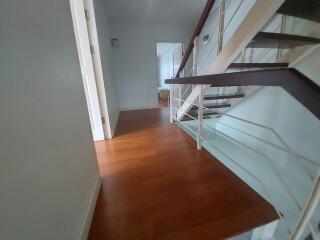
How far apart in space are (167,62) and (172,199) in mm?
7095

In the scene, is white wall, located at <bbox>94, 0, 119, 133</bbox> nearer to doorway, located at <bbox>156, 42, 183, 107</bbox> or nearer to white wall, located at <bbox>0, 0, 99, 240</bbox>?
white wall, located at <bbox>0, 0, 99, 240</bbox>

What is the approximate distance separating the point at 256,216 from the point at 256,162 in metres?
1.08

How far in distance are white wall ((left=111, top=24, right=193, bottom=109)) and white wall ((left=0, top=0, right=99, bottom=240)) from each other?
3.20 meters

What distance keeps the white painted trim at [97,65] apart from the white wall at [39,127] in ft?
3.27

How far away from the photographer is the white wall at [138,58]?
12.8 ft

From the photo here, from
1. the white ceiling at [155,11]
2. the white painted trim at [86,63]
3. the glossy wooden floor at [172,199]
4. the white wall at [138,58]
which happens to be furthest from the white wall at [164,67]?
the glossy wooden floor at [172,199]

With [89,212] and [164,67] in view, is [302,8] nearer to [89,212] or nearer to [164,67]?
[89,212]

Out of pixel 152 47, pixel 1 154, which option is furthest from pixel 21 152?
pixel 152 47

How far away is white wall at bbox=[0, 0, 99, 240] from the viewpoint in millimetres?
433

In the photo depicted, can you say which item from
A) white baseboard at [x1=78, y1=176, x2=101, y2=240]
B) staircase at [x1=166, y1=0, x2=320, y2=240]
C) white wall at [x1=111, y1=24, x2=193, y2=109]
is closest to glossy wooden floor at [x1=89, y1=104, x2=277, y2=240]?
white baseboard at [x1=78, y1=176, x2=101, y2=240]

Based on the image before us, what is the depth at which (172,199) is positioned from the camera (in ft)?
3.63

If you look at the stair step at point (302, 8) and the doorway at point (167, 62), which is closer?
the stair step at point (302, 8)

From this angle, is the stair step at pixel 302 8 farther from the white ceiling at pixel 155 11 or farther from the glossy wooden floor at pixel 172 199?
the white ceiling at pixel 155 11

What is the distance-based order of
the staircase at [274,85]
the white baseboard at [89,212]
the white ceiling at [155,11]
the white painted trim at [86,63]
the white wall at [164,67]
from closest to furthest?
the staircase at [274,85]
the white baseboard at [89,212]
the white painted trim at [86,63]
the white ceiling at [155,11]
the white wall at [164,67]
